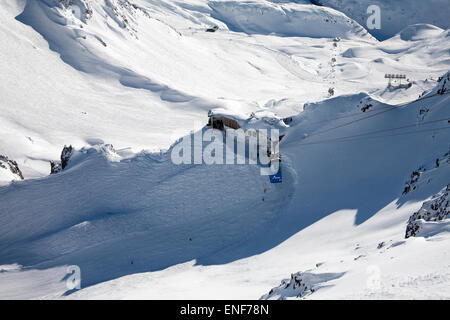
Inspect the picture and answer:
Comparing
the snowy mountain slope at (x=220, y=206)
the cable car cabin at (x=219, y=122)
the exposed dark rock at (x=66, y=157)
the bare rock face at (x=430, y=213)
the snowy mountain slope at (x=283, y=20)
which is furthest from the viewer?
the snowy mountain slope at (x=283, y=20)

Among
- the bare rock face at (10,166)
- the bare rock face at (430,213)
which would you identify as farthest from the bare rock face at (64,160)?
the bare rock face at (430,213)

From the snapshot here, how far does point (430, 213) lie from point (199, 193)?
437 inches

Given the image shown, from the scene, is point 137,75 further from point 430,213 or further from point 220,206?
point 430,213

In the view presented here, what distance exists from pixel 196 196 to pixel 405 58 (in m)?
50.4

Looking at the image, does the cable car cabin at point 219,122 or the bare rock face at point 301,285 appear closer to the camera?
the bare rock face at point 301,285

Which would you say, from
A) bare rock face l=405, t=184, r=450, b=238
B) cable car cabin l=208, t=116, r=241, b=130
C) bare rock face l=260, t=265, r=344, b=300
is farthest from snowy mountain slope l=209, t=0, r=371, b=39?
bare rock face l=260, t=265, r=344, b=300

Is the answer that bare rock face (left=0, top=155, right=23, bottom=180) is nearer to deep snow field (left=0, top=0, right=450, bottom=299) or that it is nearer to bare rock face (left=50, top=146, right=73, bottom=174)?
deep snow field (left=0, top=0, right=450, bottom=299)

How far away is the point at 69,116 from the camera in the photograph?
37312mm

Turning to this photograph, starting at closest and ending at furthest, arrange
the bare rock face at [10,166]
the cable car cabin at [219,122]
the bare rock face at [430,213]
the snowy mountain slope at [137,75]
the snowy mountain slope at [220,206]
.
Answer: the bare rock face at [430,213], the snowy mountain slope at [220,206], the bare rock face at [10,166], the cable car cabin at [219,122], the snowy mountain slope at [137,75]

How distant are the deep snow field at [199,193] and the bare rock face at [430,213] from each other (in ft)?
0.17

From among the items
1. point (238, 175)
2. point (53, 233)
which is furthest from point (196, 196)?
point (53, 233)

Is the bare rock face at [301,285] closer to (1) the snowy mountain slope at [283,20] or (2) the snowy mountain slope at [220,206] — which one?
(2) the snowy mountain slope at [220,206]

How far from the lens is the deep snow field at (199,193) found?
14.9m
